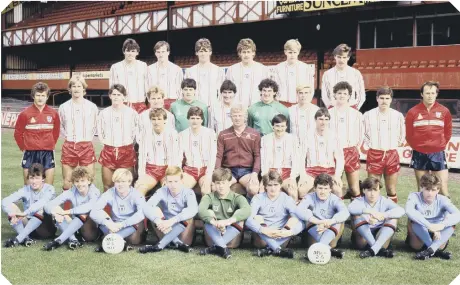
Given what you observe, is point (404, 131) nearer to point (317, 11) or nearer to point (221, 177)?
point (221, 177)

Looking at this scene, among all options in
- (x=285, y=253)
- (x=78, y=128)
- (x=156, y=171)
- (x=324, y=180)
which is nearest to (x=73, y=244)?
(x=156, y=171)

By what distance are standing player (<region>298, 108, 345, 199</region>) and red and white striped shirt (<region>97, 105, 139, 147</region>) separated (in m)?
1.94

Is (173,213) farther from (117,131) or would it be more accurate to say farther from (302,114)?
(302,114)

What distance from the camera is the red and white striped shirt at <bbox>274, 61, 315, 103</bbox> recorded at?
6.69 m

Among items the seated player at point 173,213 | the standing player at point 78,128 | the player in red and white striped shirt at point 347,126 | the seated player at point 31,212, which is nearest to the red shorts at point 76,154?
the standing player at point 78,128

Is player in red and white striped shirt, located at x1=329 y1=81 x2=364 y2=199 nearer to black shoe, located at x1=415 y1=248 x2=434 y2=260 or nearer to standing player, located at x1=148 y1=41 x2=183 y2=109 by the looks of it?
black shoe, located at x1=415 y1=248 x2=434 y2=260

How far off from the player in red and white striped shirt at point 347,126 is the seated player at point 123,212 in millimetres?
2305

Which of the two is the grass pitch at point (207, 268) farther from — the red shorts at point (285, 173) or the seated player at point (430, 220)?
the red shorts at point (285, 173)

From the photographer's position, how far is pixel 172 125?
6332 millimetres

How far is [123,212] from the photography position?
5.55 metres

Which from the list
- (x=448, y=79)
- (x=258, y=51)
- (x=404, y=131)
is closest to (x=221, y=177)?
(x=404, y=131)

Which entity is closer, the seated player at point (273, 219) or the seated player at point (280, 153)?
the seated player at point (273, 219)

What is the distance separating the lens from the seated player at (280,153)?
5832 mm

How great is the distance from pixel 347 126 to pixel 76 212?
120 inches
